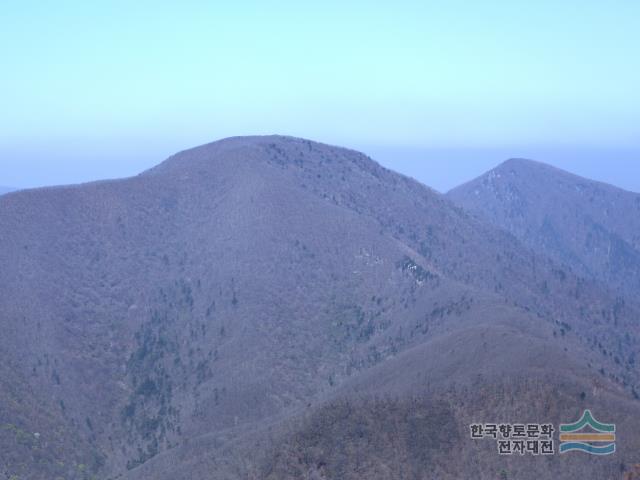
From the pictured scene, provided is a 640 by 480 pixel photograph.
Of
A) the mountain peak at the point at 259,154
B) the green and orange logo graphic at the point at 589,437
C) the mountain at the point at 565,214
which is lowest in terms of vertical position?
the green and orange logo graphic at the point at 589,437

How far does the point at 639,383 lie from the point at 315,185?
38753 mm

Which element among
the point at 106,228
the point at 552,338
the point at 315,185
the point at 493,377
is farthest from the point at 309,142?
the point at 493,377

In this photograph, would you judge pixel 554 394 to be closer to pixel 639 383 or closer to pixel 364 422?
pixel 364 422

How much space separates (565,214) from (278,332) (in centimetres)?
8562

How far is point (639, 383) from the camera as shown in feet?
166

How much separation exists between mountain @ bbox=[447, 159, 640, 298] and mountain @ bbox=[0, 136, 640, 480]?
35.0 m

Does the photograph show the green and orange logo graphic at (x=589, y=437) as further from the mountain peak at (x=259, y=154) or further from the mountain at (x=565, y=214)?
the mountain at (x=565, y=214)

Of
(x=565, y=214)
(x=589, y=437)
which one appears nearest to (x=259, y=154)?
(x=589, y=437)

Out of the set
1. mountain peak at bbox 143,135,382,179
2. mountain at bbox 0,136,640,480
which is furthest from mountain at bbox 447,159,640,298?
mountain at bbox 0,136,640,480

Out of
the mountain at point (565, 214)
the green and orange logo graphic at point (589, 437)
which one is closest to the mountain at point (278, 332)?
the green and orange logo graphic at point (589, 437)

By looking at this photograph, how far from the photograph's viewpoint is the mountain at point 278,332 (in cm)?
3048

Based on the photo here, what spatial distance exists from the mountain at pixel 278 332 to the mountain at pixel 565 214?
3496 centimetres

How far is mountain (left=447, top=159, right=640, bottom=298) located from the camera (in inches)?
4715

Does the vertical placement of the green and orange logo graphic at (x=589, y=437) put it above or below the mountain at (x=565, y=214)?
Answer: below
